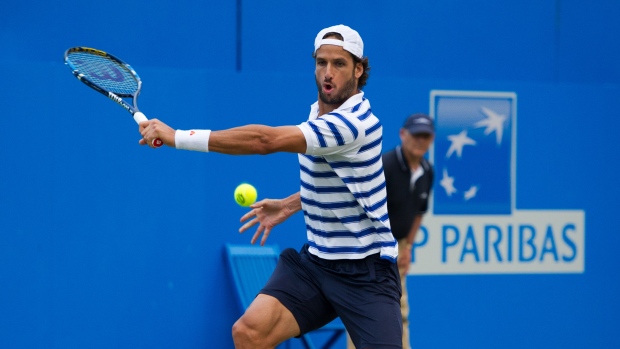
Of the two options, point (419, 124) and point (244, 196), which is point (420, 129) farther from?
point (244, 196)

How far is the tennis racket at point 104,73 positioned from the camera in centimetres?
458

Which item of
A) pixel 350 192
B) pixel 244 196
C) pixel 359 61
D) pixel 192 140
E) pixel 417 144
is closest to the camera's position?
pixel 192 140

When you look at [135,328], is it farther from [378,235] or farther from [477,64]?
[477,64]

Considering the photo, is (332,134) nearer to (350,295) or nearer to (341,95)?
(341,95)

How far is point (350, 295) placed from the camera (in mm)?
4316

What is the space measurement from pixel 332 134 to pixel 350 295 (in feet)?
2.39

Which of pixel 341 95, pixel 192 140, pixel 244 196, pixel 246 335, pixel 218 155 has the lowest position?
pixel 246 335

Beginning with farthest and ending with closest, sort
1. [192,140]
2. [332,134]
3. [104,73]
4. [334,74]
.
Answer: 1. [104,73]
2. [334,74]
3. [332,134]
4. [192,140]

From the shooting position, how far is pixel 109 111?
6.05m

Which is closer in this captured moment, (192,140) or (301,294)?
(192,140)

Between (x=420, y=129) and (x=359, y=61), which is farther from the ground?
(x=359, y=61)

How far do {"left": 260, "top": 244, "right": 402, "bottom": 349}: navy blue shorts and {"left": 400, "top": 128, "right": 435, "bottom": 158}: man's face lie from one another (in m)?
1.79

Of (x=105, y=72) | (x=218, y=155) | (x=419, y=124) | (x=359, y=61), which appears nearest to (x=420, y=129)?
(x=419, y=124)

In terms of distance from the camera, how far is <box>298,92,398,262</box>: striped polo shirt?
418 centimetres
